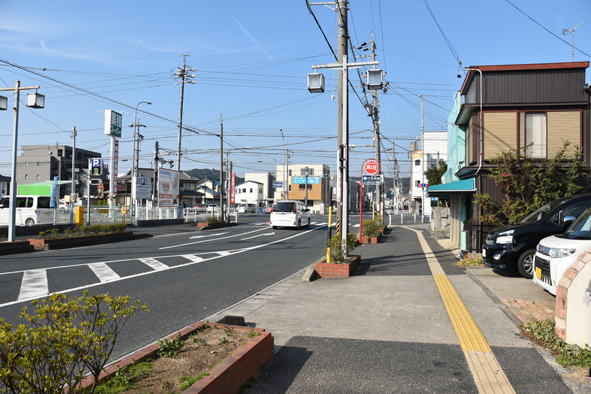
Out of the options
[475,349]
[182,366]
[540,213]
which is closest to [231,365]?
[182,366]

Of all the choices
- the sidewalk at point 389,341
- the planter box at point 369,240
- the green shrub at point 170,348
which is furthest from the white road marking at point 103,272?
the planter box at point 369,240

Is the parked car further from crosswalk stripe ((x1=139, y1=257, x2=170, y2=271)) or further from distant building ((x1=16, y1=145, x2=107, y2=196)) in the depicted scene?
distant building ((x1=16, y1=145, x2=107, y2=196))

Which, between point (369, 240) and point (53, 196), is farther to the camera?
point (53, 196)

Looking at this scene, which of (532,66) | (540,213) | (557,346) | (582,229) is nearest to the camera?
(557,346)

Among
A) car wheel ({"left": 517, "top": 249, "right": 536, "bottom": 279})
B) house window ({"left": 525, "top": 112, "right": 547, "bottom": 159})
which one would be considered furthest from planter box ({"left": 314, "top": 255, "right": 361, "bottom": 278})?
house window ({"left": 525, "top": 112, "right": 547, "bottom": 159})

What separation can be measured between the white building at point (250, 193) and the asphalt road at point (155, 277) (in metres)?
81.3

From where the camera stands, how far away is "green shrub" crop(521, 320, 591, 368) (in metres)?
4.41

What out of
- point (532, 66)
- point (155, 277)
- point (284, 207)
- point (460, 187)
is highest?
point (532, 66)

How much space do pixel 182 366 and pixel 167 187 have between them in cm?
3410

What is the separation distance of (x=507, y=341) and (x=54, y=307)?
485 cm

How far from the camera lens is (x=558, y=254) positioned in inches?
258

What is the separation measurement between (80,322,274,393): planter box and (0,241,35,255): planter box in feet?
43.3

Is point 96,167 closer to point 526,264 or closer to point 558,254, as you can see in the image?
point 526,264

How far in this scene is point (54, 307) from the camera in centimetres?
300
